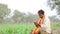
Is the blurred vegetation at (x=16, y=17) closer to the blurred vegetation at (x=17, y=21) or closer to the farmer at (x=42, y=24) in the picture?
the blurred vegetation at (x=17, y=21)

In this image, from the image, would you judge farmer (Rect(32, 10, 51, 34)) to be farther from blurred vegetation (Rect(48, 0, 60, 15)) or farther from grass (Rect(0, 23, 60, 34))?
blurred vegetation (Rect(48, 0, 60, 15))

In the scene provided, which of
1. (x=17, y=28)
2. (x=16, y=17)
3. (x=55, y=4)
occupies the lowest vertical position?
(x=17, y=28)

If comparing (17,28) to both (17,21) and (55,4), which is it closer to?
(17,21)

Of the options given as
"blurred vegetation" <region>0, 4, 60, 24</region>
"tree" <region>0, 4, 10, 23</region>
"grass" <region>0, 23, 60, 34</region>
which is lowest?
"grass" <region>0, 23, 60, 34</region>

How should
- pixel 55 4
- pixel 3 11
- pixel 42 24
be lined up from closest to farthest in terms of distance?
pixel 42 24 < pixel 3 11 < pixel 55 4

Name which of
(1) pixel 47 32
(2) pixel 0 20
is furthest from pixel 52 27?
(2) pixel 0 20

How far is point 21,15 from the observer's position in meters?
2.81

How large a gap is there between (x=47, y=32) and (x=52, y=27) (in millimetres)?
210

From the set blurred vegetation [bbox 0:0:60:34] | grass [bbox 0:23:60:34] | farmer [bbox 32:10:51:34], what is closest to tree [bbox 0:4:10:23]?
blurred vegetation [bbox 0:0:60:34]

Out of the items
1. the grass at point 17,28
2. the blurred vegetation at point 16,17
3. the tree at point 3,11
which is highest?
the tree at point 3,11

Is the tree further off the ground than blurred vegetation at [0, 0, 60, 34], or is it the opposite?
the tree

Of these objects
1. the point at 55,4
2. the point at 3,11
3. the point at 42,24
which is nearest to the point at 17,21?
the point at 3,11

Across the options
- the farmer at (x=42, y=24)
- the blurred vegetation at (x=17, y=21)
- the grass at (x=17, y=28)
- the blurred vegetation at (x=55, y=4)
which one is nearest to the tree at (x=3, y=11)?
the blurred vegetation at (x=17, y=21)

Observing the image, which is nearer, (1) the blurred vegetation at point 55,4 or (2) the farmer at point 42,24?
(2) the farmer at point 42,24
